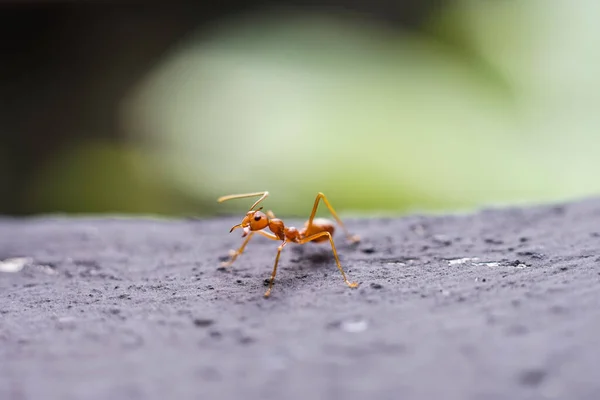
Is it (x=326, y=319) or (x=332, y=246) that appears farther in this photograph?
(x=332, y=246)

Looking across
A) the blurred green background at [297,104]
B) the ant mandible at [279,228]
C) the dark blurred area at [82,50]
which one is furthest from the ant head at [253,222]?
the dark blurred area at [82,50]

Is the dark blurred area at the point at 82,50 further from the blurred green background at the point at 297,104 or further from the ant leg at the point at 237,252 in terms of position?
the ant leg at the point at 237,252

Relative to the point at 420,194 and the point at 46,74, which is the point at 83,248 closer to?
the point at 420,194

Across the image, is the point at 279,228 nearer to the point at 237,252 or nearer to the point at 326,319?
the point at 237,252

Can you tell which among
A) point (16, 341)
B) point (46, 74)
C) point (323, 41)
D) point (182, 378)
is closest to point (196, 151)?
point (323, 41)

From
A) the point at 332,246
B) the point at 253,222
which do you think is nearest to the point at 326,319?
the point at 332,246
